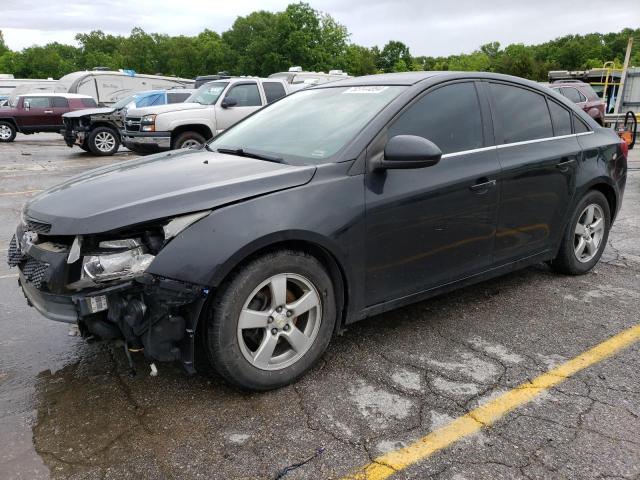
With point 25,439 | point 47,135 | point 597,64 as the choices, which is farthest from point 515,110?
point 597,64

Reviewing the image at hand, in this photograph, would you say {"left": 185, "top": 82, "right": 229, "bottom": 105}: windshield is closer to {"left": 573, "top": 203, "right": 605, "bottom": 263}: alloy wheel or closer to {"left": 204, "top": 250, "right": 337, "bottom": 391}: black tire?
{"left": 573, "top": 203, "right": 605, "bottom": 263}: alloy wheel

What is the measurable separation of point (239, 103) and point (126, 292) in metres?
10.6

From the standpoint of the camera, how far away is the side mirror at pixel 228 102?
39.5ft

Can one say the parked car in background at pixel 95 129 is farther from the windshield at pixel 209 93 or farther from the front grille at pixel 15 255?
the front grille at pixel 15 255

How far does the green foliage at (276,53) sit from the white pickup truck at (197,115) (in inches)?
1963

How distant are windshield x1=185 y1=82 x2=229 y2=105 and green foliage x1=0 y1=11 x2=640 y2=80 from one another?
163 ft

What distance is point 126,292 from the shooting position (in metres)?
2.48

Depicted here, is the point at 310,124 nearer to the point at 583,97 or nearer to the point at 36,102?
the point at 583,97

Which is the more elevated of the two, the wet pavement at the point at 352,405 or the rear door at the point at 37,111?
the rear door at the point at 37,111

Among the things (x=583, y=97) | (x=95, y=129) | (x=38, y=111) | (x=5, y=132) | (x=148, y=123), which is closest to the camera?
(x=148, y=123)

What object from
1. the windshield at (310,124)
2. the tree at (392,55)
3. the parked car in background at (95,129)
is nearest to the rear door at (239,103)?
the parked car in background at (95,129)

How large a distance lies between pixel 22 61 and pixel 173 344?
100830mm

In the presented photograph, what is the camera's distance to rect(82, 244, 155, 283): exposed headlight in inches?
97.6

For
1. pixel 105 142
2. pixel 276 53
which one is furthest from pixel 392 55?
pixel 105 142
